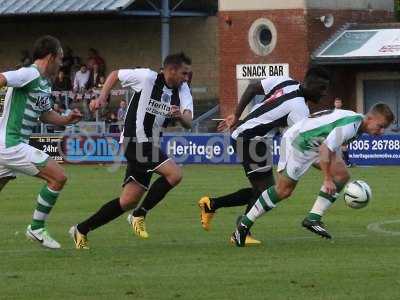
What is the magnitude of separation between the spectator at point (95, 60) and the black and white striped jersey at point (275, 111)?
27.2 m

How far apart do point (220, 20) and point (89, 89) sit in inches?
199

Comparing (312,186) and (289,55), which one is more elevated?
(289,55)

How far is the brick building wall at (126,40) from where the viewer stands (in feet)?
142

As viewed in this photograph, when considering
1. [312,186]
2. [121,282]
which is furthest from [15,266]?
[312,186]

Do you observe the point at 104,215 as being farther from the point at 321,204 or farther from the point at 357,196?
the point at 357,196

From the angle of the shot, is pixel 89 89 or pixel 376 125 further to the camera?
pixel 89 89

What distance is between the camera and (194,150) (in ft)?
108

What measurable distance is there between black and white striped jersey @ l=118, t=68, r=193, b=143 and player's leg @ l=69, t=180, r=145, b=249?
1.76ft

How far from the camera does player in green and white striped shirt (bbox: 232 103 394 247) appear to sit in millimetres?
12750

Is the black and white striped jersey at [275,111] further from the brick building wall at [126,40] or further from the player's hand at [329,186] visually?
the brick building wall at [126,40]

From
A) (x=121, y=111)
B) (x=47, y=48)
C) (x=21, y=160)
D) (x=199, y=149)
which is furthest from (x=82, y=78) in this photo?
(x=21, y=160)

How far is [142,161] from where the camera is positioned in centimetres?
1351

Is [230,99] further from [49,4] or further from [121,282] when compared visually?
[121,282]

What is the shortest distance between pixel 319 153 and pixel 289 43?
2769 cm
